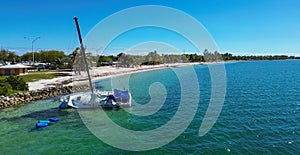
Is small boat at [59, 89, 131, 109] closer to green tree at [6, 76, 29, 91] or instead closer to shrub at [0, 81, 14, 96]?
shrub at [0, 81, 14, 96]

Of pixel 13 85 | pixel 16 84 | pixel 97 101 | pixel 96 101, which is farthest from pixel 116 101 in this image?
pixel 13 85

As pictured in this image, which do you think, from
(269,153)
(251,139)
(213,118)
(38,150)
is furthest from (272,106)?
(38,150)

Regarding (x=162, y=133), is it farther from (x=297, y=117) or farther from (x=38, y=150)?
(x=297, y=117)

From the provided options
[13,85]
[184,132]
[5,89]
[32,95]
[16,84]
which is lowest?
[184,132]

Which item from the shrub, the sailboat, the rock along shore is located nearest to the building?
Answer: the rock along shore

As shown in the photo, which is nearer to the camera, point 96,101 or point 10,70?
point 96,101

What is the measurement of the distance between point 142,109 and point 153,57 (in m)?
162

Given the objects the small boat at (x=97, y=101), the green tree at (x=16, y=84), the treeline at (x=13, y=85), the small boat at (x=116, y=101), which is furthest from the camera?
the green tree at (x=16, y=84)

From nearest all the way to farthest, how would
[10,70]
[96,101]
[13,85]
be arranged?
[96,101] < [13,85] < [10,70]

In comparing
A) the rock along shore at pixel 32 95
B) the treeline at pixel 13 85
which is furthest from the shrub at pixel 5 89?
the rock along shore at pixel 32 95

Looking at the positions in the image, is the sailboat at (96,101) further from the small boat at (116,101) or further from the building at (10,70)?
the building at (10,70)

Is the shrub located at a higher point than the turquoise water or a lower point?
higher

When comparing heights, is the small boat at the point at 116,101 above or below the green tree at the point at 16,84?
below

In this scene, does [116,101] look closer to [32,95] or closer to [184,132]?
[184,132]
